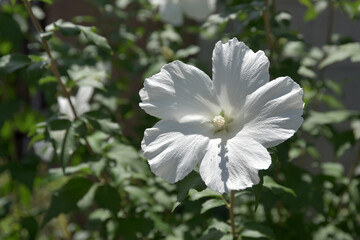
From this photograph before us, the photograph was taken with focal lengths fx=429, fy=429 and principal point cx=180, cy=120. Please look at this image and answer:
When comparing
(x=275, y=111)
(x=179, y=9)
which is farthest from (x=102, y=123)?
(x=179, y=9)

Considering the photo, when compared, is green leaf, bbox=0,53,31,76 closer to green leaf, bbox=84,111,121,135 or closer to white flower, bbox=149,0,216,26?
green leaf, bbox=84,111,121,135

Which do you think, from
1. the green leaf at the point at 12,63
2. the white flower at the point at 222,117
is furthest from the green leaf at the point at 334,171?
the green leaf at the point at 12,63

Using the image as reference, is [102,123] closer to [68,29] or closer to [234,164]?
[68,29]

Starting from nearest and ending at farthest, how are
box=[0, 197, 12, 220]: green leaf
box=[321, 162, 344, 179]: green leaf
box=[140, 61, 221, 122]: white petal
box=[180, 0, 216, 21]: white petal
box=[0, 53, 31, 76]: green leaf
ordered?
box=[140, 61, 221, 122]: white petal, box=[0, 53, 31, 76]: green leaf, box=[321, 162, 344, 179]: green leaf, box=[0, 197, 12, 220]: green leaf, box=[180, 0, 216, 21]: white petal

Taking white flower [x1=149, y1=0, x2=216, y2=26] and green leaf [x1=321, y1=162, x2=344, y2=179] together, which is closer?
green leaf [x1=321, y1=162, x2=344, y2=179]

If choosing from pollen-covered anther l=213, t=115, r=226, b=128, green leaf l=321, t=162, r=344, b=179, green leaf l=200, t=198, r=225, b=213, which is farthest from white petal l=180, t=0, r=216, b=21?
pollen-covered anther l=213, t=115, r=226, b=128

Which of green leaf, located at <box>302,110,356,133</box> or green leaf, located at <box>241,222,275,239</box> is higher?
green leaf, located at <box>241,222,275,239</box>

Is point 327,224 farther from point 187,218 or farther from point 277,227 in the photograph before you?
point 187,218
